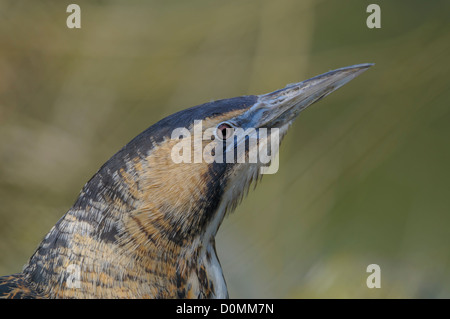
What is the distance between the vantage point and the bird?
2049mm

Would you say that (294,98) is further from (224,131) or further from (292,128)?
(292,128)

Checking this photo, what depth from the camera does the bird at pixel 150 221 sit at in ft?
6.72

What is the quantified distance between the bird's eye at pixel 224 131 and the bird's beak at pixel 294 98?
168 mm

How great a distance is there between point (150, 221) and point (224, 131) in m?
0.44

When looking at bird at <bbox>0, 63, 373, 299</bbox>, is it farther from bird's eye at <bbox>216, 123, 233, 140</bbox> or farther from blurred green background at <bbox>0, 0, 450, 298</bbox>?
blurred green background at <bbox>0, 0, 450, 298</bbox>

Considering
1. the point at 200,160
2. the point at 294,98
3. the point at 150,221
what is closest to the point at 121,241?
the point at 150,221

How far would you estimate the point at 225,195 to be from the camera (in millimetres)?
2299

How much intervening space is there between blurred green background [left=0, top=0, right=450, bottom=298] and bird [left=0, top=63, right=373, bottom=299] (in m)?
2.16

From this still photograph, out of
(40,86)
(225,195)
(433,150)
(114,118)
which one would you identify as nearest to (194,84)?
(114,118)

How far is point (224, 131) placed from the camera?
87.4 inches

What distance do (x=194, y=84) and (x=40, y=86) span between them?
1.28 m

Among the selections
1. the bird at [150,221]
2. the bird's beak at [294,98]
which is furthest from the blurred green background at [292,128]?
the bird at [150,221]

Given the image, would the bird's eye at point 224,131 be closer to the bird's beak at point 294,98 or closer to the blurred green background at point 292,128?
the bird's beak at point 294,98
